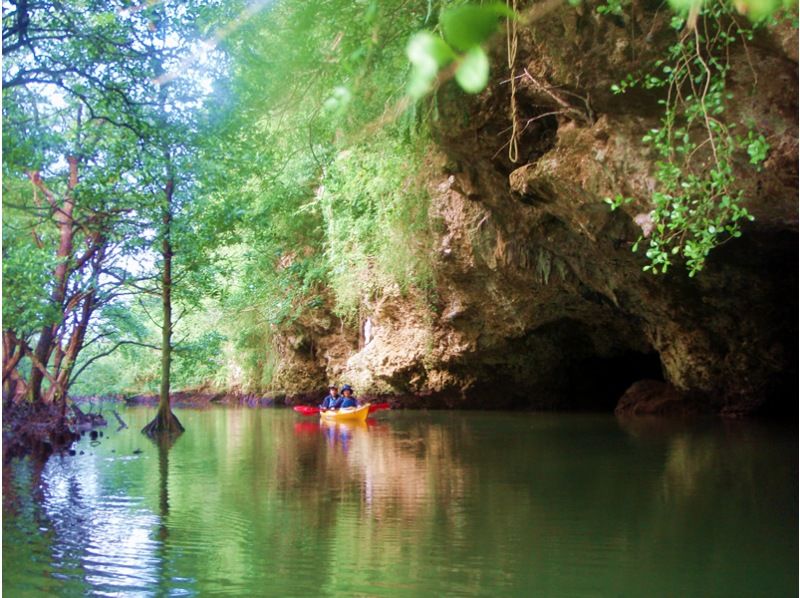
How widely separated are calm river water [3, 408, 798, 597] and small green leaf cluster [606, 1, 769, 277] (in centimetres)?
186

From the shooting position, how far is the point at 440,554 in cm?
453

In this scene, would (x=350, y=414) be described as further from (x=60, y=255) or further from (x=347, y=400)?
(x=60, y=255)

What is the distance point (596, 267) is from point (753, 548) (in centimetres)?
883

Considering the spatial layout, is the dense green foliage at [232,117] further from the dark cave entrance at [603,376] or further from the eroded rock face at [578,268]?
the dark cave entrance at [603,376]

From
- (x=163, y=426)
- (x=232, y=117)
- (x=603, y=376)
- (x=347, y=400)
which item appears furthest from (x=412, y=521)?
(x=603, y=376)

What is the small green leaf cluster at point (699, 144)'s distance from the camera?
195 inches

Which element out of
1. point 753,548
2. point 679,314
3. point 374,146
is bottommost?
point 753,548

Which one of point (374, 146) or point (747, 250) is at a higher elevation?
point (374, 146)

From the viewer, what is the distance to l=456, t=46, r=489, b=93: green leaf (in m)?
0.76

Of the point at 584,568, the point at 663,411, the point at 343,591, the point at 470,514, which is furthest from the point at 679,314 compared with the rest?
the point at 343,591

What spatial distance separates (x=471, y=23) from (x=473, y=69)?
1.7 inches

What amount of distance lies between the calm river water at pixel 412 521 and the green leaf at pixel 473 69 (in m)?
3.45

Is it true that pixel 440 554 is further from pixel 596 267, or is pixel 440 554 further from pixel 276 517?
pixel 596 267

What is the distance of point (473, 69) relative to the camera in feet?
2.52
